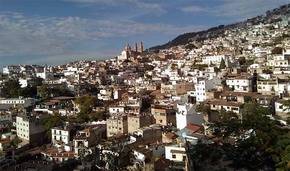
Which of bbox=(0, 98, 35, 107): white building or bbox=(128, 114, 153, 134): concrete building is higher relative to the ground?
bbox=(0, 98, 35, 107): white building

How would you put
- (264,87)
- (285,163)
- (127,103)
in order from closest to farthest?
(285,163), (264,87), (127,103)

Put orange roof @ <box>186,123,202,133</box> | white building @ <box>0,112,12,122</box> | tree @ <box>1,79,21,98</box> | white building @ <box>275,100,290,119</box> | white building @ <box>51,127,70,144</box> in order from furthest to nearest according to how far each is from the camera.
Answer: tree @ <box>1,79,21,98</box>
white building @ <box>0,112,12,122</box>
white building @ <box>51,127,70,144</box>
white building @ <box>275,100,290,119</box>
orange roof @ <box>186,123,202,133</box>

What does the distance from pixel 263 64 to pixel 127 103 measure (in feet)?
46.7

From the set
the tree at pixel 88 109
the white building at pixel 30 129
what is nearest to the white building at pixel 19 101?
the tree at pixel 88 109

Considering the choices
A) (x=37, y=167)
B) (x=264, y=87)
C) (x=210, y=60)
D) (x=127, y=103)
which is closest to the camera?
(x=37, y=167)

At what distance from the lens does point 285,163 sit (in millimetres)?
18828

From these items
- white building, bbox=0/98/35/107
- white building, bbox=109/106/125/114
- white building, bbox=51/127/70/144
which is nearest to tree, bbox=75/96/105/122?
white building, bbox=109/106/125/114

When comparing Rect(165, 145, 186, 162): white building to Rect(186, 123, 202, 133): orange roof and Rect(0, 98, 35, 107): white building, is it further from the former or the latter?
Rect(0, 98, 35, 107): white building

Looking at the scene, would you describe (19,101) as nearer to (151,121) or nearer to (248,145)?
(151,121)

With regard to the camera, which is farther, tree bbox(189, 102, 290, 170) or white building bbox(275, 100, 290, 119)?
white building bbox(275, 100, 290, 119)

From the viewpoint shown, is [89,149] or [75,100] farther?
[75,100]

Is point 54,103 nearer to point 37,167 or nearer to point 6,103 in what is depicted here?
point 6,103

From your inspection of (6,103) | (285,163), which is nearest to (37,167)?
(285,163)

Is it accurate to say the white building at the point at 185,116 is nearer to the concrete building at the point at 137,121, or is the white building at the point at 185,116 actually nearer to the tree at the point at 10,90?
the concrete building at the point at 137,121
